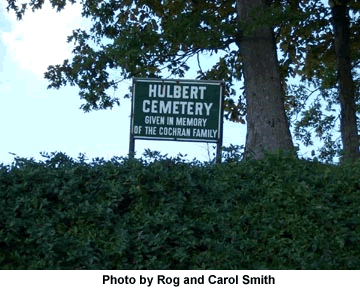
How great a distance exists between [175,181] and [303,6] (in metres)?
12.0

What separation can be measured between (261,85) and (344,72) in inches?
221

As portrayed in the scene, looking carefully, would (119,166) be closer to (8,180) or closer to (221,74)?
(8,180)

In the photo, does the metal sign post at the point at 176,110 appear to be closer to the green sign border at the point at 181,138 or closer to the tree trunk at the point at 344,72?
the green sign border at the point at 181,138

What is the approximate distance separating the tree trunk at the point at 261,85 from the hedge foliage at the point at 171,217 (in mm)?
4799

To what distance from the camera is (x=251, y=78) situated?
1301cm

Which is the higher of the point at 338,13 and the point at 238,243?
the point at 338,13

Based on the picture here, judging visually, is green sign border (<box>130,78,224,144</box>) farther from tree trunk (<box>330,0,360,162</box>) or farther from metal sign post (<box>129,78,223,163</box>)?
tree trunk (<box>330,0,360,162</box>)

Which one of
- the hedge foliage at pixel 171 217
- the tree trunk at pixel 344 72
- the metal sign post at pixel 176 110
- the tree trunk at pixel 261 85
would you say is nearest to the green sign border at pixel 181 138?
the metal sign post at pixel 176 110

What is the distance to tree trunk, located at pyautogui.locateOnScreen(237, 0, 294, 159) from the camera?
40.9 feet

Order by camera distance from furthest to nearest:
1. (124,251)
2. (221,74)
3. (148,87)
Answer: (221,74) < (148,87) < (124,251)

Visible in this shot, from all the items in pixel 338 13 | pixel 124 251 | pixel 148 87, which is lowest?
pixel 124 251

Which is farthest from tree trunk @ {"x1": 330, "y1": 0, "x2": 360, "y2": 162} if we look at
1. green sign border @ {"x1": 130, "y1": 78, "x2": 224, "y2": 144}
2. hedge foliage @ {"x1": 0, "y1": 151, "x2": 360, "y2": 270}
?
hedge foliage @ {"x1": 0, "y1": 151, "x2": 360, "y2": 270}

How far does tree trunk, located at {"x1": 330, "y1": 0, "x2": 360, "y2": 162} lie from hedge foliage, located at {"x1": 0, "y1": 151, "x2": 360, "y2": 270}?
9.89 meters

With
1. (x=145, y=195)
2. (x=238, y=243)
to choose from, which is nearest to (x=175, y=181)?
(x=145, y=195)
